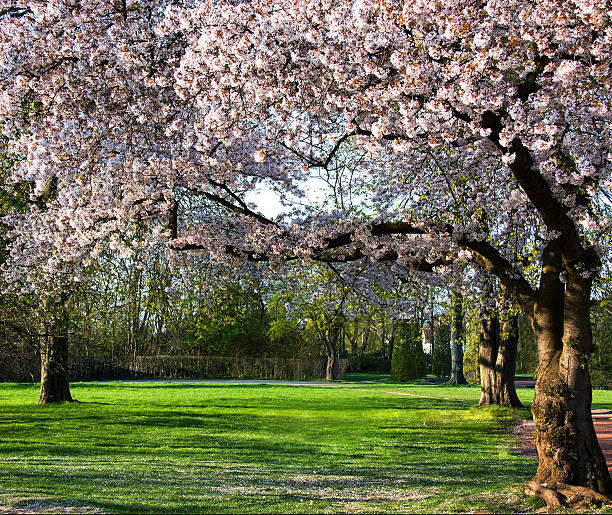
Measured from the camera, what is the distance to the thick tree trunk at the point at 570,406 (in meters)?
6.70

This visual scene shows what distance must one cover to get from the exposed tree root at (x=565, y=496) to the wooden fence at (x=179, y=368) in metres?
25.3

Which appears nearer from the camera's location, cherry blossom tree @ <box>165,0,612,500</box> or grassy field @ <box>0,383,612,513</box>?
cherry blossom tree @ <box>165,0,612,500</box>

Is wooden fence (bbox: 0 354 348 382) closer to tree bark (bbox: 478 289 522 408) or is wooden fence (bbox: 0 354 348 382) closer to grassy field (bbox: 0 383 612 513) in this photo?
grassy field (bbox: 0 383 612 513)

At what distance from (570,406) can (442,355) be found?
119ft

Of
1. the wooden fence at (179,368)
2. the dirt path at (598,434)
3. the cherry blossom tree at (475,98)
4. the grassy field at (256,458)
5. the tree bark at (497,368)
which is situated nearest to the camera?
the cherry blossom tree at (475,98)

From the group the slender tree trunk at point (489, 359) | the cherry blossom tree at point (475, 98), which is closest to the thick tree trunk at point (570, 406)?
the cherry blossom tree at point (475, 98)

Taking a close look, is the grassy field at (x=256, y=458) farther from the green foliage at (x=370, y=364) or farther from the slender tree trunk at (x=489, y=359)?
the green foliage at (x=370, y=364)

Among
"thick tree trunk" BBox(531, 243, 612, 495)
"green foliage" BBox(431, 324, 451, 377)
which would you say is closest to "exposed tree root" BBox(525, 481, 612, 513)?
"thick tree trunk" BBox(531, 243, 612, 495)

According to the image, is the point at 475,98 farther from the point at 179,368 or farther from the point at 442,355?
the point at 442,355

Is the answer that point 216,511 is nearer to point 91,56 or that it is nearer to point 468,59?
point 468,59

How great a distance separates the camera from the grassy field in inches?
251

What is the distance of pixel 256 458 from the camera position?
31.4 ft

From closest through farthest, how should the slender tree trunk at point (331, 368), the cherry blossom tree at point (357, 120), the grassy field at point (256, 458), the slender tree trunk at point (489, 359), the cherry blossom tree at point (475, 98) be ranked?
the cherry blossom tree at point (475, 98) < the cherry blossom tree at point (357, 120) < the grassy field at point (256, 458) < the slender tree trunk at point (489, 359) < the slender tree trunk at point (331, 368)

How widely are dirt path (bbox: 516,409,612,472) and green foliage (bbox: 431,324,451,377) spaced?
82.1 ft
